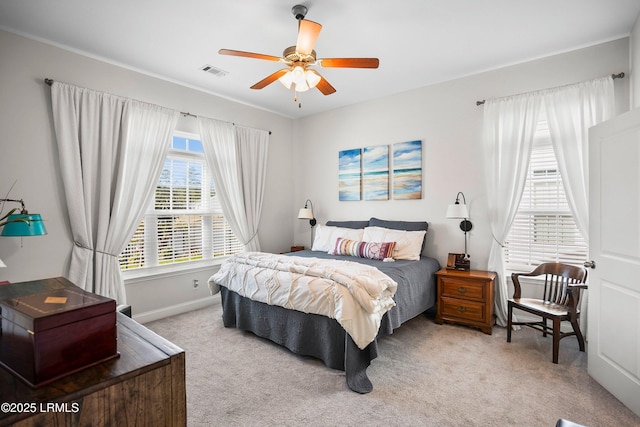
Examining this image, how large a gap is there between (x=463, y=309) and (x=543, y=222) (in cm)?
124

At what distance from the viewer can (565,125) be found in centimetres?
316

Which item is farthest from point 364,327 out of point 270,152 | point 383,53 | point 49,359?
point 270,152

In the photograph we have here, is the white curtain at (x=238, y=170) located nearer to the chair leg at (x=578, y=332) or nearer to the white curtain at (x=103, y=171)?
the white curtain at (x=103, y=171)

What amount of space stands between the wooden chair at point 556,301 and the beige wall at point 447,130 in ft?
2.11

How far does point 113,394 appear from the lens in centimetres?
70

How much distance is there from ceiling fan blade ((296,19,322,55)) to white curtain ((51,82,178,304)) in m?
2.14

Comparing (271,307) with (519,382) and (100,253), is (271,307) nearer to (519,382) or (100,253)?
(100,253)

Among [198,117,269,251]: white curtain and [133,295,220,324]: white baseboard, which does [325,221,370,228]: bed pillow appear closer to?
[198,117,269,251]: white curtain

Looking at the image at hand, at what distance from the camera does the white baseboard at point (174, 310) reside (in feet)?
12.0

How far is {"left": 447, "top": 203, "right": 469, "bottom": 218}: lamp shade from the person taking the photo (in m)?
3.54

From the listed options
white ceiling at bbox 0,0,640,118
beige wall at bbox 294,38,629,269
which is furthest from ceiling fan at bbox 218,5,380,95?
beige wall at bbox 294,38,629,269

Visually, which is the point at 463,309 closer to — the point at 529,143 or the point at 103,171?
the point at 529,143

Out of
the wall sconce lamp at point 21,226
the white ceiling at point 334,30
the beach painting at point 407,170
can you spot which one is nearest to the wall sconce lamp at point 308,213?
the beach painting at point 407,170

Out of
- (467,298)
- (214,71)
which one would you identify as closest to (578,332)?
(467,298)
